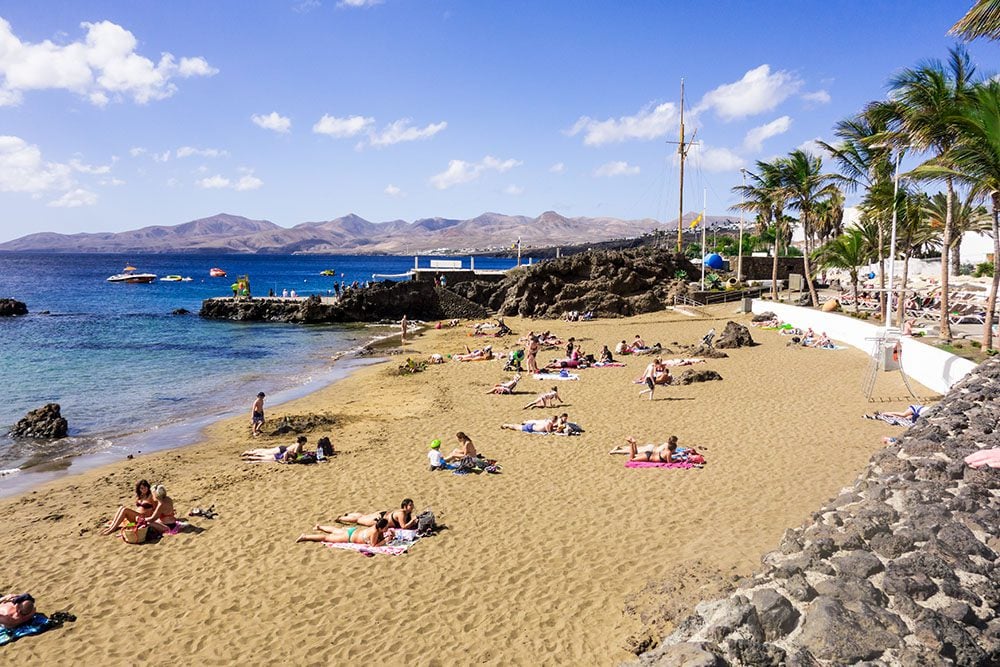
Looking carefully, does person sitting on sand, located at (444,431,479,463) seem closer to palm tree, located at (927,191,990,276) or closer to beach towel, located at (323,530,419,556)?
beach towel, located at (323,530,419,556)

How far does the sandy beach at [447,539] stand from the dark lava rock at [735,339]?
6.82 meters

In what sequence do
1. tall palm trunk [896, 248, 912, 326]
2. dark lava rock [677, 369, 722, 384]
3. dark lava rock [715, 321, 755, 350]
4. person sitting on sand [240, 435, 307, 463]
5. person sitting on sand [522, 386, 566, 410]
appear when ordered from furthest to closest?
1. dark lava rock [715, 321, 755, 350]
2. tall palm trunk [896, 248, 912, 326]
3. dark lava rock [677, 369, 722, 384]
4. person sitting on sand [522, 386, 566, 410]
5. person sitting on sand [240, 435, 307, 463]

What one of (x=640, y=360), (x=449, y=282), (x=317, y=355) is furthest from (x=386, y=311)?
(x=640, y=360)

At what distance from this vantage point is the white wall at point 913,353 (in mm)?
14227

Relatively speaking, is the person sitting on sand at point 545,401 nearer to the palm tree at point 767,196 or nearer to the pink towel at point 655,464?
the pink towel at point 655,464

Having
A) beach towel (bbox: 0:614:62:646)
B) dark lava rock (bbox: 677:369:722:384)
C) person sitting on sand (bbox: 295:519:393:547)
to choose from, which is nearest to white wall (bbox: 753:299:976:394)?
dark lava rock (bbox: 677:369:722:384)

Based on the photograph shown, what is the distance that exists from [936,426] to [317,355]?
86.1ft

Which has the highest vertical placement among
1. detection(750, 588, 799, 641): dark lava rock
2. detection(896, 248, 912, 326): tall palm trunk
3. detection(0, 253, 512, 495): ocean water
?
detection(896, 248, 912, 326): tall palm trunk

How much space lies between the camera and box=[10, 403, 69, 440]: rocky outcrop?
1598cm

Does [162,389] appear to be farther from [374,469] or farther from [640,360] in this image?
[640,360]

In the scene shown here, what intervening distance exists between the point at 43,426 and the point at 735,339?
21.4 metres

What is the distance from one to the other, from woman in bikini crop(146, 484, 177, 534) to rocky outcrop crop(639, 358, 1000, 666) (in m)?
7.62

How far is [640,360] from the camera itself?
22.5m

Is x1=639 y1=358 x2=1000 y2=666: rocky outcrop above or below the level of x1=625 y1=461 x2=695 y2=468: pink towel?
above
